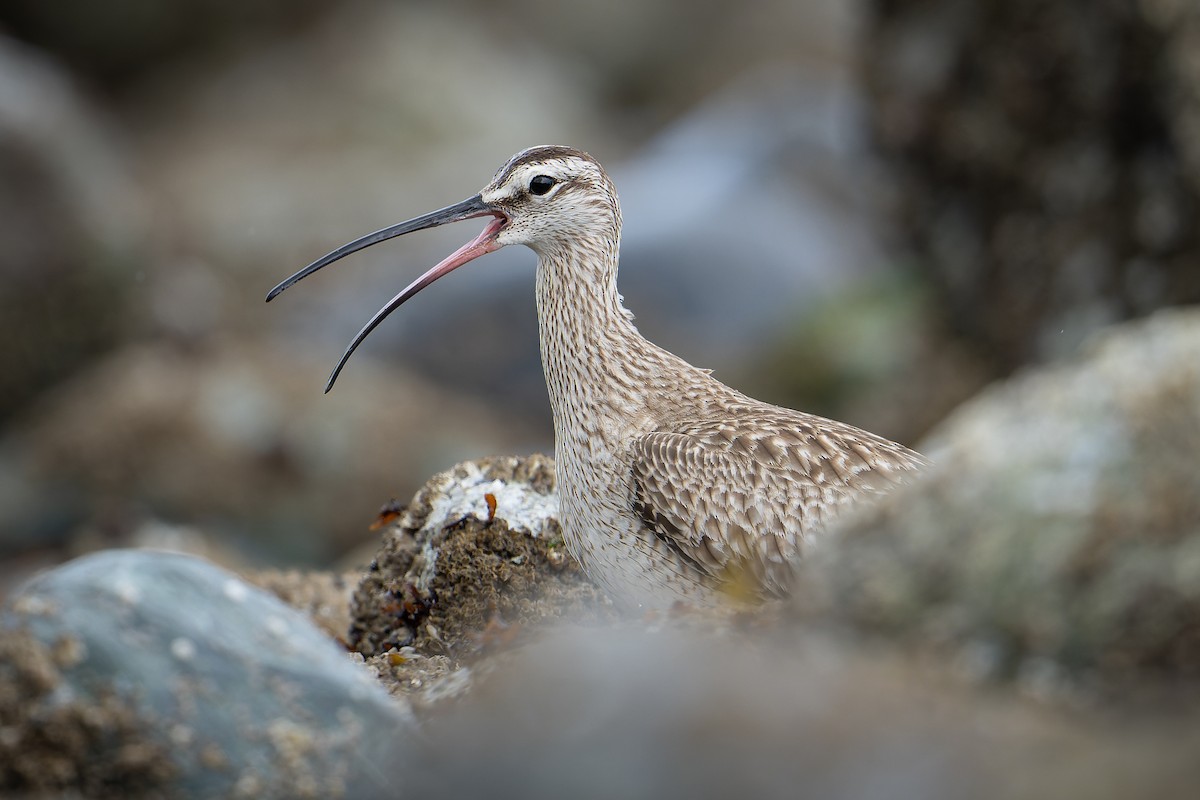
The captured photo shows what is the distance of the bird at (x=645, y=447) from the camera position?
6738 mm

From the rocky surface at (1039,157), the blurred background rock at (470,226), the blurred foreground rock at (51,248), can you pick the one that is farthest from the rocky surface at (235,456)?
the rocky surface at (1039,157)

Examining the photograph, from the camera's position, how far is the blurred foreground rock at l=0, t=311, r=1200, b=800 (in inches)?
160

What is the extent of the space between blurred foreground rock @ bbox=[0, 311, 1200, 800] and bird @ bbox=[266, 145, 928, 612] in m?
1.32

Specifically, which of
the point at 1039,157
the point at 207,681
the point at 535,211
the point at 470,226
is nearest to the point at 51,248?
the point at 470,226

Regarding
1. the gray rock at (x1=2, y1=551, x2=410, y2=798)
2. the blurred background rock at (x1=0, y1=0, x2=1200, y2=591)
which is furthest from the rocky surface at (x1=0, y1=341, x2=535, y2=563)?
the gray rock at (x1=2, y1=551, x2=410, y2=798)

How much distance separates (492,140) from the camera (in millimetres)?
31156

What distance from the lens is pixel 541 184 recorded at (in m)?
7.82

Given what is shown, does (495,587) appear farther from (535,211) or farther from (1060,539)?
(1060,539)

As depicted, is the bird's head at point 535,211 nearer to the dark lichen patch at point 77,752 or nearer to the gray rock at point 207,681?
the gray rock at point 207,681

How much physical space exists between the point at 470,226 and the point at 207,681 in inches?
782

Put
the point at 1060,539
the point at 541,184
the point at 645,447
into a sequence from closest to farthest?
the point at 1060,539 < the point at 645,447 < the point at 541,184

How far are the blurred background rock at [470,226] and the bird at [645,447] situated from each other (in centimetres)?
628

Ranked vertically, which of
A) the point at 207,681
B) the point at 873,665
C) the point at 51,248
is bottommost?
the point at 207,681

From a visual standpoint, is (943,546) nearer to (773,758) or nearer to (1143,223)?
(773,758)
